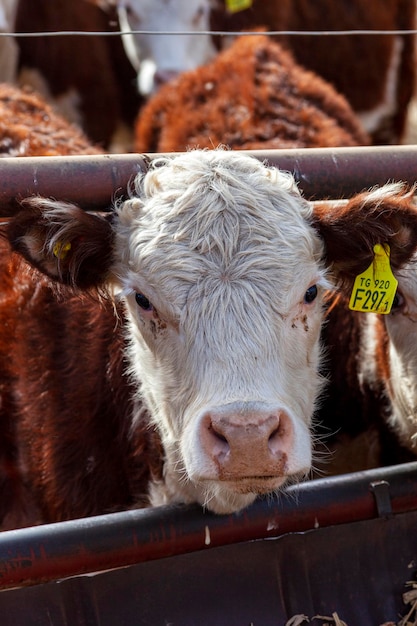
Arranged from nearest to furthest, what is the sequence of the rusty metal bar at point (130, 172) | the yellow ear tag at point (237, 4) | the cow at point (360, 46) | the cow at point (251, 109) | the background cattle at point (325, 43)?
Result: the rusty metal bar at point (130, 172)
the cow at point (251, 109)
the yellow ear tag at point (237, 4)
the background cattle at point (325, 43)
the cow at point (360, 46)

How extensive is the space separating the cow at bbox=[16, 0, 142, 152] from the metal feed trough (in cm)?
463

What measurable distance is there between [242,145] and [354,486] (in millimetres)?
1954

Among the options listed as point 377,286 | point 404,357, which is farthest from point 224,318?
point 404,357

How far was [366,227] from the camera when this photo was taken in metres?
2.26

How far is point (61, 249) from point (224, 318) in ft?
1.67

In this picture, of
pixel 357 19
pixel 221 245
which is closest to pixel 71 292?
pixel 221 245

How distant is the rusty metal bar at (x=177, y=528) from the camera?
6.19 ft

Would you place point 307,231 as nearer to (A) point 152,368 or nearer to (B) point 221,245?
(B) point 221,245

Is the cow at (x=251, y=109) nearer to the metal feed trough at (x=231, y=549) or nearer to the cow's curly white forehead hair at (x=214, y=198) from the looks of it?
the cow's curly white forehead hair at (x=214, y=198)

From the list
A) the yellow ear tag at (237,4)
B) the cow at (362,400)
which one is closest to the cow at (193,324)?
the cow at (362,400)

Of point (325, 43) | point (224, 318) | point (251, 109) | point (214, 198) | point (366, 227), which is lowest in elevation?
point (224, 318)

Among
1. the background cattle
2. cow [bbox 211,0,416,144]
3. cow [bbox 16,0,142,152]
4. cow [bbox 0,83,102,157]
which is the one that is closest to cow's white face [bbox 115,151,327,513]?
cow [bbox 0,83,102,157]

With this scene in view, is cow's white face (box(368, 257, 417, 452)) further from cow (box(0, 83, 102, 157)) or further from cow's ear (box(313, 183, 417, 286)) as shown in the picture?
cow (box(0, 83, 102, 157))

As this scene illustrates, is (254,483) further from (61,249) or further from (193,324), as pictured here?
(61,249)
